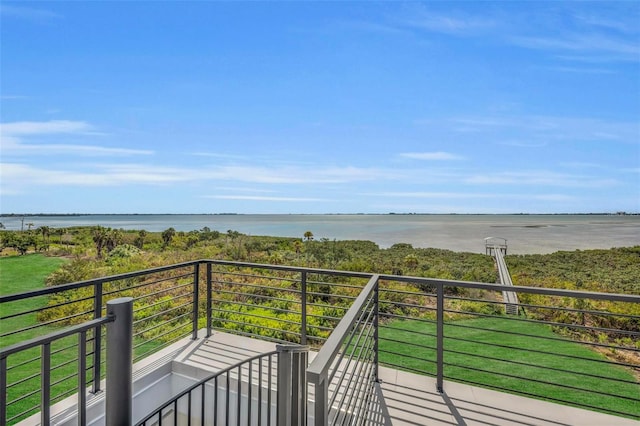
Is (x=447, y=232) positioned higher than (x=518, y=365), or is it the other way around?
(x=447, y=232)

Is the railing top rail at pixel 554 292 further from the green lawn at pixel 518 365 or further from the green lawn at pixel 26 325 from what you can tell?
the green lawn at pixel 26 325

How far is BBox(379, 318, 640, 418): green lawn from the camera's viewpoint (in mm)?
2957

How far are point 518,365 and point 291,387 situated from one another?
4112 millimetres

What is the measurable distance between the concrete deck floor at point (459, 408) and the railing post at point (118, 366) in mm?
1582

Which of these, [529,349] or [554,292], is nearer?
[554,292]

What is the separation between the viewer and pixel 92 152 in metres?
9.65

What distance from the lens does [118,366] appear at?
51.9 inches

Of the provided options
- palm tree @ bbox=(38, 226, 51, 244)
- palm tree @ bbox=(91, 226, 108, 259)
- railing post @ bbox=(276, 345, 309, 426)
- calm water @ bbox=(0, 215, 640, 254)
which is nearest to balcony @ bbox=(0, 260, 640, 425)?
railing post @ bbox=(276, 345, 309, 426)

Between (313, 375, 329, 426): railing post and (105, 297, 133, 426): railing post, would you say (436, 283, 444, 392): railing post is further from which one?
(105, 297, 133, 426): railing post

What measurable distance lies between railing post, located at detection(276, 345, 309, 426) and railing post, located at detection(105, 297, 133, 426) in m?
0.63

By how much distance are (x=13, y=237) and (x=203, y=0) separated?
484 inches

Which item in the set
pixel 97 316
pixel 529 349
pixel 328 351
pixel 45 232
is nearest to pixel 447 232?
pixel 529 349

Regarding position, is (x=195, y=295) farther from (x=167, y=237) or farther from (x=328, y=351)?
(x=167, y=237)

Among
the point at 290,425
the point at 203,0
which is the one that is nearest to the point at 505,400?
the point at 290,425
